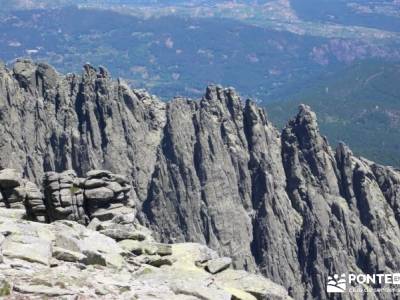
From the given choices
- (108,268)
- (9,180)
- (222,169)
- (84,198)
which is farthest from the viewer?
(222,169)

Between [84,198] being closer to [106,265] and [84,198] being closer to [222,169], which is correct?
[106,265]

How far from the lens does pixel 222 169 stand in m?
132

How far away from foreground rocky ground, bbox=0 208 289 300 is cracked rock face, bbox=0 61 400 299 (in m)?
79.1

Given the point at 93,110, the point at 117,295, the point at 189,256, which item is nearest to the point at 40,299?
the point at 117,295

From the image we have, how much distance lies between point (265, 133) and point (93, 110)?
106ft

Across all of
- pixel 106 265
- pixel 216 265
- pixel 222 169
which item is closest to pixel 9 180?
pixel 106 265

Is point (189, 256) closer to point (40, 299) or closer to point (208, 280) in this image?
point (208, 280)

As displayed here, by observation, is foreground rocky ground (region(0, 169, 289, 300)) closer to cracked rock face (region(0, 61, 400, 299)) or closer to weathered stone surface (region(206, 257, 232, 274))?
weathered stone surface (region(206, 257, 232, 274))

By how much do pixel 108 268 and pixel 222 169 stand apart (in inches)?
3765

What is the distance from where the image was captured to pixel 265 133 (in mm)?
138125

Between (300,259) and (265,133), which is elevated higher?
(265,133)

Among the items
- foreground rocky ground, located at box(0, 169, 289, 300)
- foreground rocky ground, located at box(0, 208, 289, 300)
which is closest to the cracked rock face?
foreground rocky ground, located at box(0, 169, 289, 300)

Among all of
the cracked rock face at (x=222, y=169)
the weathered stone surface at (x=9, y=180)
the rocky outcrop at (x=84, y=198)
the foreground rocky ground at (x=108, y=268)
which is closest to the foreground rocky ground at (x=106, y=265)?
the foreground rocky ground at (x=108, y=268)

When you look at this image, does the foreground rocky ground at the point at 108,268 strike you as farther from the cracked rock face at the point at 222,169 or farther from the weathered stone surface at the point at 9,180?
the cracked rock face at the point at 222,169
